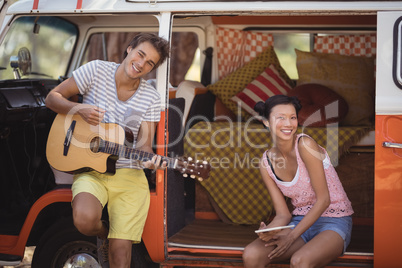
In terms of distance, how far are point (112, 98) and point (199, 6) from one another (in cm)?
83

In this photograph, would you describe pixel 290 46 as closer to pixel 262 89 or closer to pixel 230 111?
pixel 262 89

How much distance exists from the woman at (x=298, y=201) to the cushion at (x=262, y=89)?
1.55 m

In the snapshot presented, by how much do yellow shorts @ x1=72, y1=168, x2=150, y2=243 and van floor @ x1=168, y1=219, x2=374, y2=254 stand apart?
33cm

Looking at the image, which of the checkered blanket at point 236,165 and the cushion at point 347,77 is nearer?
the checkered blanket at point 236,165

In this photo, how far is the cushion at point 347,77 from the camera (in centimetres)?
471

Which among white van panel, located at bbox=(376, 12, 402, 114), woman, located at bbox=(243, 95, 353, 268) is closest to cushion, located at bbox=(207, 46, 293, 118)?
woman, located at bbox=(243, 95, 353, 268)

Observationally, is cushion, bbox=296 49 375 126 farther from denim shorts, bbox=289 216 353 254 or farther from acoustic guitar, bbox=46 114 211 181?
acoustic guitar, bbox=46 114 211 181

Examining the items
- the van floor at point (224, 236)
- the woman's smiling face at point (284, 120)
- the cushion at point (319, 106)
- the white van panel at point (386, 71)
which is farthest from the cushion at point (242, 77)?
the white van panel at point (386, 71)

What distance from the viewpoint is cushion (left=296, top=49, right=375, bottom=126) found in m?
4.71

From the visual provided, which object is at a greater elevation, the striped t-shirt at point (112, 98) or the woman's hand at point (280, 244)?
the striped t-shirt at point (112, 98)

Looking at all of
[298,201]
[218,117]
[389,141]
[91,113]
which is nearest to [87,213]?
[91,113]

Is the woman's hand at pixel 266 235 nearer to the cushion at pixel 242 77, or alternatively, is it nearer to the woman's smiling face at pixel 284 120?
the woman's smiling face at pixel 284 120

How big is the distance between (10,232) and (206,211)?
1547 mm

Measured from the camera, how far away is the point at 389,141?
320 centimetres
